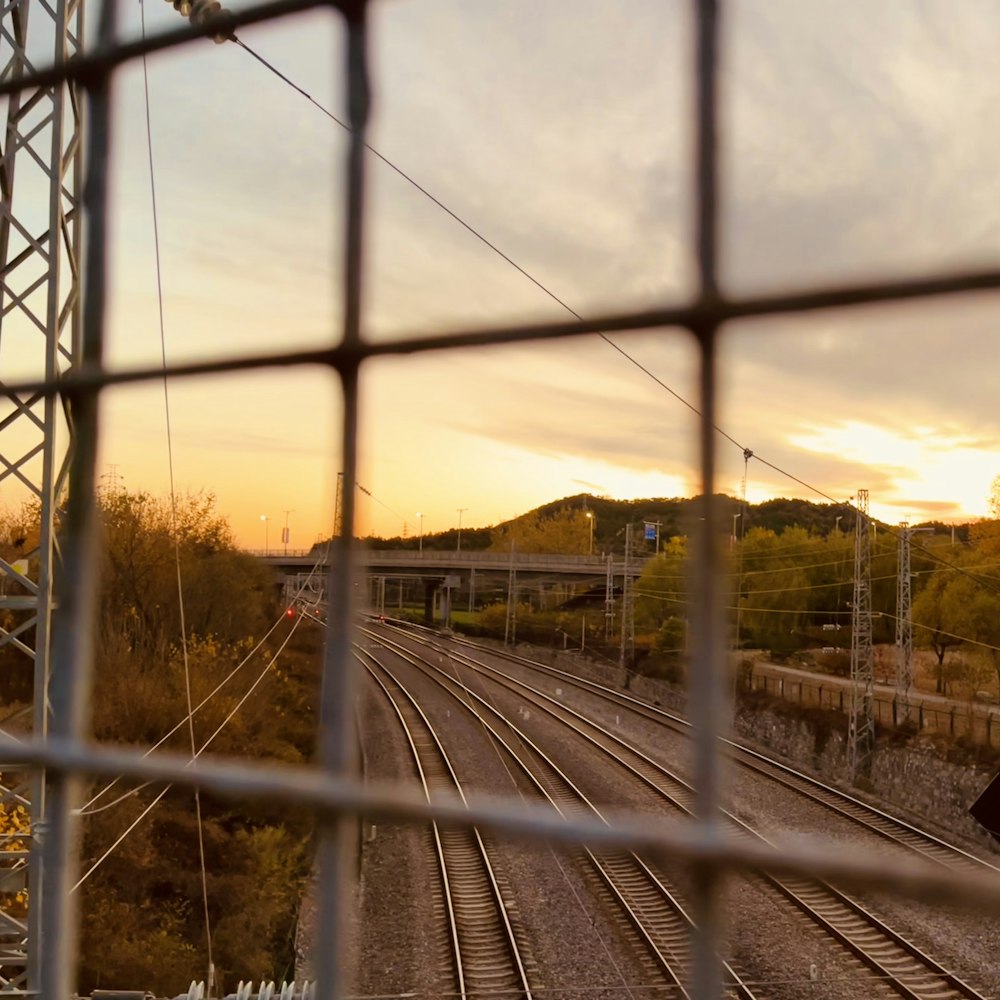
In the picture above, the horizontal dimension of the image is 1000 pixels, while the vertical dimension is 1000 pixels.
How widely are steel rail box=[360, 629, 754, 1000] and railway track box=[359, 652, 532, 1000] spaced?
860mm

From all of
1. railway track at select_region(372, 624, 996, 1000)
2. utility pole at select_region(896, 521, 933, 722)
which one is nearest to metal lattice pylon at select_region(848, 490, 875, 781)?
utility pole at select_region(896, 521, 933, 722)

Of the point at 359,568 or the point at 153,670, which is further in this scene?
the point at 153,670

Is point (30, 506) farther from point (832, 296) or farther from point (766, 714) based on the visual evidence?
point (766, 714)

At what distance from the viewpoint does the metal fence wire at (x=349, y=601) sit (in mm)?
569

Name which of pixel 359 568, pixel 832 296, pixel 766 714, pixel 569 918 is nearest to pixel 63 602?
pixel 359 568

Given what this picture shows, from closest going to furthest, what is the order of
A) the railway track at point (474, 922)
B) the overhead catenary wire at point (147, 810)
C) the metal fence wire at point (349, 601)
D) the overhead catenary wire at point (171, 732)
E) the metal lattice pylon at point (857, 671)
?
1. the metal fence wire at point (349, 601)
2. the overhead catenary wire at point (171, 732)
3. the overhead catenary wire at point (147, 810)
4. the railway track at point (474, 922)
5. the metal lattice pylon at point (857, 671)

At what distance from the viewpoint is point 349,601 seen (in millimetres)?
789

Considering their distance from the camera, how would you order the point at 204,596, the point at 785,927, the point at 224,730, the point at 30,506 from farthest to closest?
the point at 204,596
the point at 224,730
the point at 30,506
the point at 785,927

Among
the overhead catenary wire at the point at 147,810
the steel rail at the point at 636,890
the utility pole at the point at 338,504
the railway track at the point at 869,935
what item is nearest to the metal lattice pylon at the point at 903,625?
the railway track at the point at 869,935

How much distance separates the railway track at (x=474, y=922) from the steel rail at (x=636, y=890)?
86 cm

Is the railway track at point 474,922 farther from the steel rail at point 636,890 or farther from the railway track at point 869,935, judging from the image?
the railway track at point 869,935

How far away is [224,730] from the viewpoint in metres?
9.84

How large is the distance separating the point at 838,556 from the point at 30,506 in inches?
465

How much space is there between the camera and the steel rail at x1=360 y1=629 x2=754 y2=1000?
6203 mm
